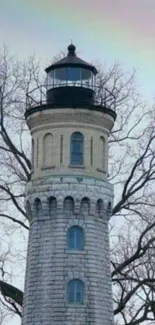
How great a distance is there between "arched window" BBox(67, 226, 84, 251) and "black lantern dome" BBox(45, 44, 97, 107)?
14.9ft

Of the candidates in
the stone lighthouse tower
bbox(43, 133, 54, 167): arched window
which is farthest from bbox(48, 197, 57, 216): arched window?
bbox(43, 133, 54, 167): arched window

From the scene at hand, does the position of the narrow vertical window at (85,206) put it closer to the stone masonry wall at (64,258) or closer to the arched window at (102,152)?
the stone masonry wall at (64,258)

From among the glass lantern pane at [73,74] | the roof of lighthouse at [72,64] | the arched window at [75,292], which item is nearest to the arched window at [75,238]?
the arched window at [75,292]

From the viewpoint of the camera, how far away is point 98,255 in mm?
35531

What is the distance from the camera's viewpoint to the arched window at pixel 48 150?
36.3 metres

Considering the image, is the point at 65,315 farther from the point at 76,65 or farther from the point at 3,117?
the point at 3,117

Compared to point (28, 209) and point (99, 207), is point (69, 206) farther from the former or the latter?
point (28, 209)

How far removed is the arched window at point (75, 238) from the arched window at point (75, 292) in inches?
48.0

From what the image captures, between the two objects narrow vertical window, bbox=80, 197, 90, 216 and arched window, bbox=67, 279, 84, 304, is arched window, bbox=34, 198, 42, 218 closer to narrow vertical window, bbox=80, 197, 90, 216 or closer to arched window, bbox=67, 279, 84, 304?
narrow vertical window, bbox=80, 197, 90, 216

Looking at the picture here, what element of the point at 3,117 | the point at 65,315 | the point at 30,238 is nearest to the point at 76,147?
the point at 30,238

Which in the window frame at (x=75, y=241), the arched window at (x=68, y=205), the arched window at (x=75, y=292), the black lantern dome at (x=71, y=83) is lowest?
the arched window at (x=75, y=292)

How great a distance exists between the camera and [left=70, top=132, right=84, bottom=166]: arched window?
36.2 metres

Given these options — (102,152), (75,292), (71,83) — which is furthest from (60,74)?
(75,292)

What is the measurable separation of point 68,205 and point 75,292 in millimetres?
3075
